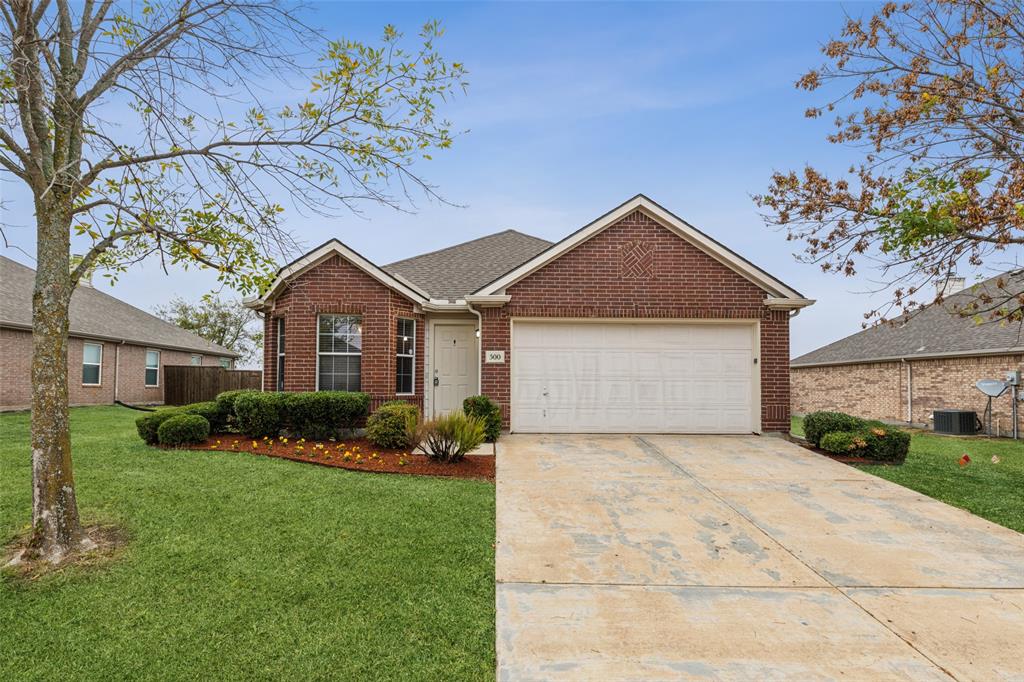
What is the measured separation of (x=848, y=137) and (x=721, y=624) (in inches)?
357

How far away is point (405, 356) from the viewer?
38.9 ft

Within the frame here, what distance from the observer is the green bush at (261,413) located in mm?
10039

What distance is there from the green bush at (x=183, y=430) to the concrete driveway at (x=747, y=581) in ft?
19.5

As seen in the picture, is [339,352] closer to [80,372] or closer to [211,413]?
[211,413]

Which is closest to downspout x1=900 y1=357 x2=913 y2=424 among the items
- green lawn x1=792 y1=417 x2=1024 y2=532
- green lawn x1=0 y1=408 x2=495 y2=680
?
green lawn x1=792 y1=417 x2=1024 y2=532

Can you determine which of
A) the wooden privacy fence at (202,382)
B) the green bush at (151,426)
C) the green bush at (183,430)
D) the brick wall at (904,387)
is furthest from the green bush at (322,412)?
the brick wall at (904,387)

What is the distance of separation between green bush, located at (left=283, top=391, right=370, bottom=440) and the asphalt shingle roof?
11.6 feet

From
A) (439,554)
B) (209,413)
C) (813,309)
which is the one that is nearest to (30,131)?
(439,554)

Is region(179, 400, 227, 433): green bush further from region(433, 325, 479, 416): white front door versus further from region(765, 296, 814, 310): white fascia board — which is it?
region(765, 296, 814, 310): white fascia board

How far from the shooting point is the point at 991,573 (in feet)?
15.2

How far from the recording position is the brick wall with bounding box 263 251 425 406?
1109 centimetres

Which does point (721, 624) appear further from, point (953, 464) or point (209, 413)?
point (209, 413)

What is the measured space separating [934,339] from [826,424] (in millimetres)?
13163

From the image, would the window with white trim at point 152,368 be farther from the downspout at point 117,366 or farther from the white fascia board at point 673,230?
the white fascia board at point 673,230
